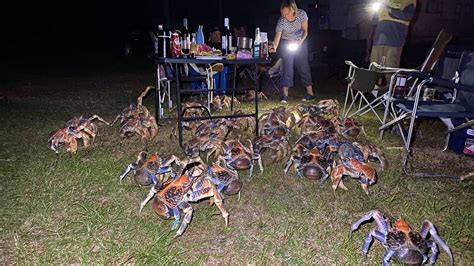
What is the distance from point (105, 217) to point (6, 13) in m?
21.1

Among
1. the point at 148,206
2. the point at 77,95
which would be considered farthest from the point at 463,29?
the point at 148,206

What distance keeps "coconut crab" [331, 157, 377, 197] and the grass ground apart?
0.17 m

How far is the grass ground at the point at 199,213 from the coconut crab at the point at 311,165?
134mm

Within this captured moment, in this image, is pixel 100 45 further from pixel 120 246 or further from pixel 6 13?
pixel 120 246

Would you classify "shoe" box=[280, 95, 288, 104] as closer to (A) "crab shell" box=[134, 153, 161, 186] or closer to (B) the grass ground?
(B) the grass ground

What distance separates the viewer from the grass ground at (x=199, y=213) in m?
2.82

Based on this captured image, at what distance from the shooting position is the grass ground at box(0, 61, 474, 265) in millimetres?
2822

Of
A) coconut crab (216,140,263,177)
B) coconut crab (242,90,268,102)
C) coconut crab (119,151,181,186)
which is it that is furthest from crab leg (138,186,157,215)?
coconut crab (242,90,268,102)

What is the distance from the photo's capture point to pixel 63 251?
2.80 metres

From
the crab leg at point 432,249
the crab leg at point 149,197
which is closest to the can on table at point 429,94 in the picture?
the crab leg at point 432,249

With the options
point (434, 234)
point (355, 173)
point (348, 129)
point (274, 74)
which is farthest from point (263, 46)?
point (274, 74)

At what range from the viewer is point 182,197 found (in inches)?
117

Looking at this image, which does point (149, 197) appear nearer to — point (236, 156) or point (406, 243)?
point (236, 156)

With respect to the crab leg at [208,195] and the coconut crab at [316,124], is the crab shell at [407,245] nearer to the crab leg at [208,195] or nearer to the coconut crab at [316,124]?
the crab leg at [208,195]
